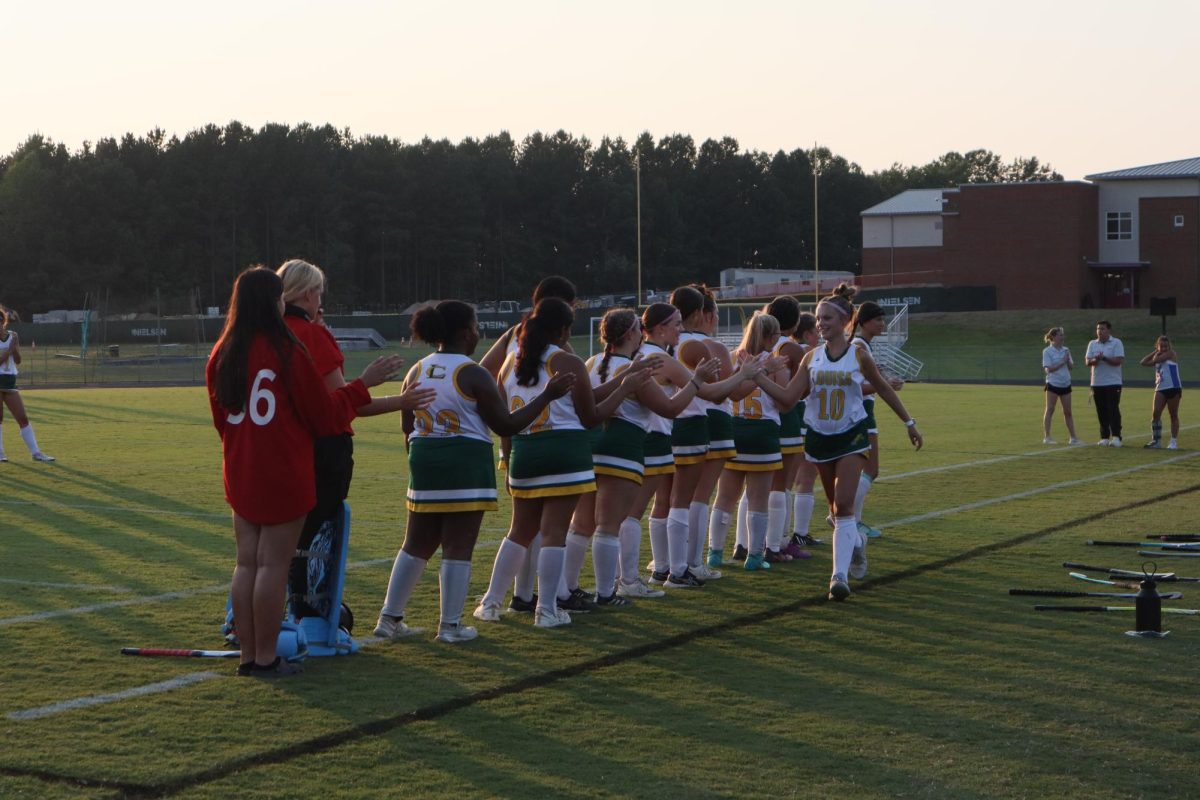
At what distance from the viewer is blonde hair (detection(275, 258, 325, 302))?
7.33 meters

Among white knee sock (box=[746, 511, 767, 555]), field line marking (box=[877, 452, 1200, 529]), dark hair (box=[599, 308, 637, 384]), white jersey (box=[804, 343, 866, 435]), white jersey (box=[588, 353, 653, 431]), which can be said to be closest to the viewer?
white jersey (box=[588, 353, 653, 431])

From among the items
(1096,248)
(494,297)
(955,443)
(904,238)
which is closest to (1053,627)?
(955,443)

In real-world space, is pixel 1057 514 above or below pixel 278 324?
below

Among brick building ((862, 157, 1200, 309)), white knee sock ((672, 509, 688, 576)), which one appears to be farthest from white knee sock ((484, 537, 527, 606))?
brick building ((862, 157, 1200, 309))

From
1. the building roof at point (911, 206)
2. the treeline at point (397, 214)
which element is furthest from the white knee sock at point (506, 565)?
the building roof at point (911, 206)

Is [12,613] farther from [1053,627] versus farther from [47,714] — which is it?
[1053,627]

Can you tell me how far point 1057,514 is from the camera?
45.8 ft

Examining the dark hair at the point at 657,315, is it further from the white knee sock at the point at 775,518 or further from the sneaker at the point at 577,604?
the white knee sock at the point at 775,518

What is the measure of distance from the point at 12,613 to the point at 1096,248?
252 feet

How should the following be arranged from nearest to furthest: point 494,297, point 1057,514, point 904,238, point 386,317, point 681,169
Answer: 1. point 1057,514
2. point 386,317
3. point 904,238
4. point 494,297
5. point 681,169

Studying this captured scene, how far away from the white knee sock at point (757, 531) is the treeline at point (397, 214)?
8116cm

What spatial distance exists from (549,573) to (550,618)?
0.98 ft

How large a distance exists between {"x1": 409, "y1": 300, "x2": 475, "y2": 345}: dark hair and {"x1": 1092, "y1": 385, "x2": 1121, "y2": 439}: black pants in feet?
56.1

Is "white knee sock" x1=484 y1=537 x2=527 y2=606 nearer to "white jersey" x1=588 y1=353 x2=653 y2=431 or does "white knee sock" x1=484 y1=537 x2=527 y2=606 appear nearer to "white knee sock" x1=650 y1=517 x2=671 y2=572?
"white jersey" x1=588 y1=353 x2=653 y2=431
